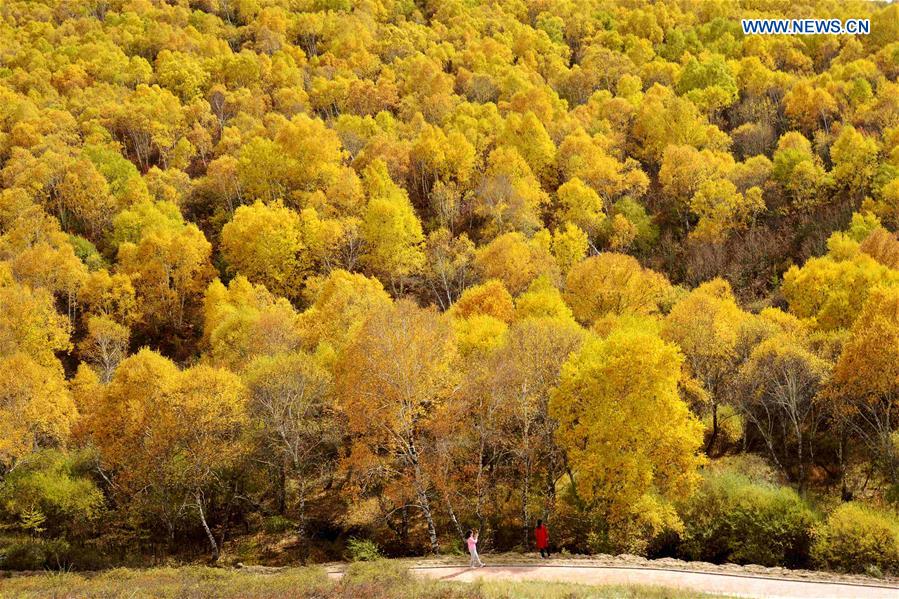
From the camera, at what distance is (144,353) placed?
41281 millimetres

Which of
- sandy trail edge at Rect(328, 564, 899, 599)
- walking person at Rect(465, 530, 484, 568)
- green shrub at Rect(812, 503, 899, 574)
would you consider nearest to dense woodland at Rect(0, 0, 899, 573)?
green shrub at Rect(812, 503, 899, 574)

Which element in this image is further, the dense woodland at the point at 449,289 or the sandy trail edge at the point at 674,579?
the dense woodland at the point at 449,289

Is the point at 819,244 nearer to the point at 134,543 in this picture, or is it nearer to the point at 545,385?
the point at 545,385

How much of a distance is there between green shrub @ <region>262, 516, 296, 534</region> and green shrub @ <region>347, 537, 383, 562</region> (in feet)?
18.9

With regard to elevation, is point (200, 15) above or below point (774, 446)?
above

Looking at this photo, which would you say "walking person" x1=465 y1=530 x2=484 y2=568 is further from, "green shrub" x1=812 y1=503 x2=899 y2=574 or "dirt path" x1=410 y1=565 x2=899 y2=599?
"green shrub" x1=812 y1=503 x2=899 y2=574

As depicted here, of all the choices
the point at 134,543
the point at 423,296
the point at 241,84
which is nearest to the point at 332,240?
the point at 423,296

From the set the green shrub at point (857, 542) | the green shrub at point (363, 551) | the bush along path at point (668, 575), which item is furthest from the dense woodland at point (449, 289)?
the bush along path at point (668, 575)

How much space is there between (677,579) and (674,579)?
111mm

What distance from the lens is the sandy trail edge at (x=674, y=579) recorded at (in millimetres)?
23812

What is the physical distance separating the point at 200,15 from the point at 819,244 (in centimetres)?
15775

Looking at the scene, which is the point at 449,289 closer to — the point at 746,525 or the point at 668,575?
the point at 746,525

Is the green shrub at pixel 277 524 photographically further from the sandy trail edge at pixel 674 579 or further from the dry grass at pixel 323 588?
the sandy trail edge at pixel 674 579

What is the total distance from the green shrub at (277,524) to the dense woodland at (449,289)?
0.20 m
